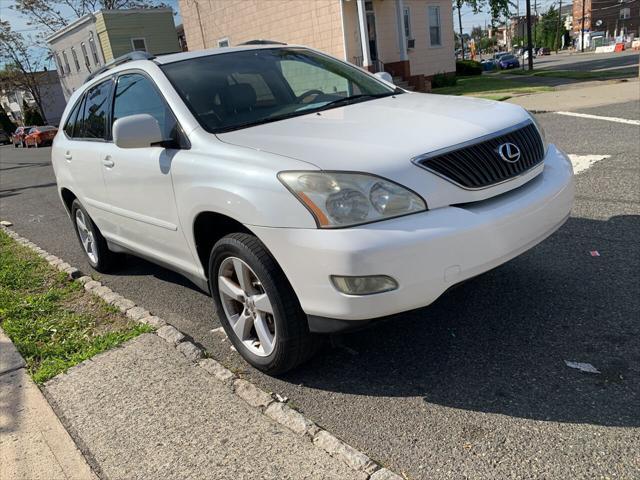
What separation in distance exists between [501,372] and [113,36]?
3316 cm

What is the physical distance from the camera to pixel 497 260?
272 cm

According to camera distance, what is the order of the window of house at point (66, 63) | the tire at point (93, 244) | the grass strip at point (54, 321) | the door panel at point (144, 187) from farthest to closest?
the window of house at point (66, 63)
the tire at point (93, 244)
the grass strip at point (54, 321)
the door panel at point (144, 187)

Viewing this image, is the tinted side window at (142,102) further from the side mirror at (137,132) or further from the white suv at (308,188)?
the side mirror at (137,132)

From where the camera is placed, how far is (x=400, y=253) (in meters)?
2.46

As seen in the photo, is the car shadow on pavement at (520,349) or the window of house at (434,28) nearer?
the car shadow on pavement at (520,349)

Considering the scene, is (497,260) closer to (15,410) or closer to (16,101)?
(15,410)

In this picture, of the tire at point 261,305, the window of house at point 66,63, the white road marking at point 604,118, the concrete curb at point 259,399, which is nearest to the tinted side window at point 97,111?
the concrete curb at point 259,399

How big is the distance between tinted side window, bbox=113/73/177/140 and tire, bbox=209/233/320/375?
907 millimetres

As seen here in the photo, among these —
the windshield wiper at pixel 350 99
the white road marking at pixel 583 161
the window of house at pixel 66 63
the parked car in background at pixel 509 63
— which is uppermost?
the window of house at pixel 66 63

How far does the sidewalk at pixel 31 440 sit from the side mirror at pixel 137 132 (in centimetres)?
159

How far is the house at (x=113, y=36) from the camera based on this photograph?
31172 millimetres

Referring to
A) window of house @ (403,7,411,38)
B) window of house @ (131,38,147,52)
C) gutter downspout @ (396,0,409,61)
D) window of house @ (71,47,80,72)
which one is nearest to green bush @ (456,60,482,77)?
window of house @ (403,7,411,38)

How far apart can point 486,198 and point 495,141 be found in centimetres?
35

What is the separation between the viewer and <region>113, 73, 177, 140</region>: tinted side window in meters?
3.53
